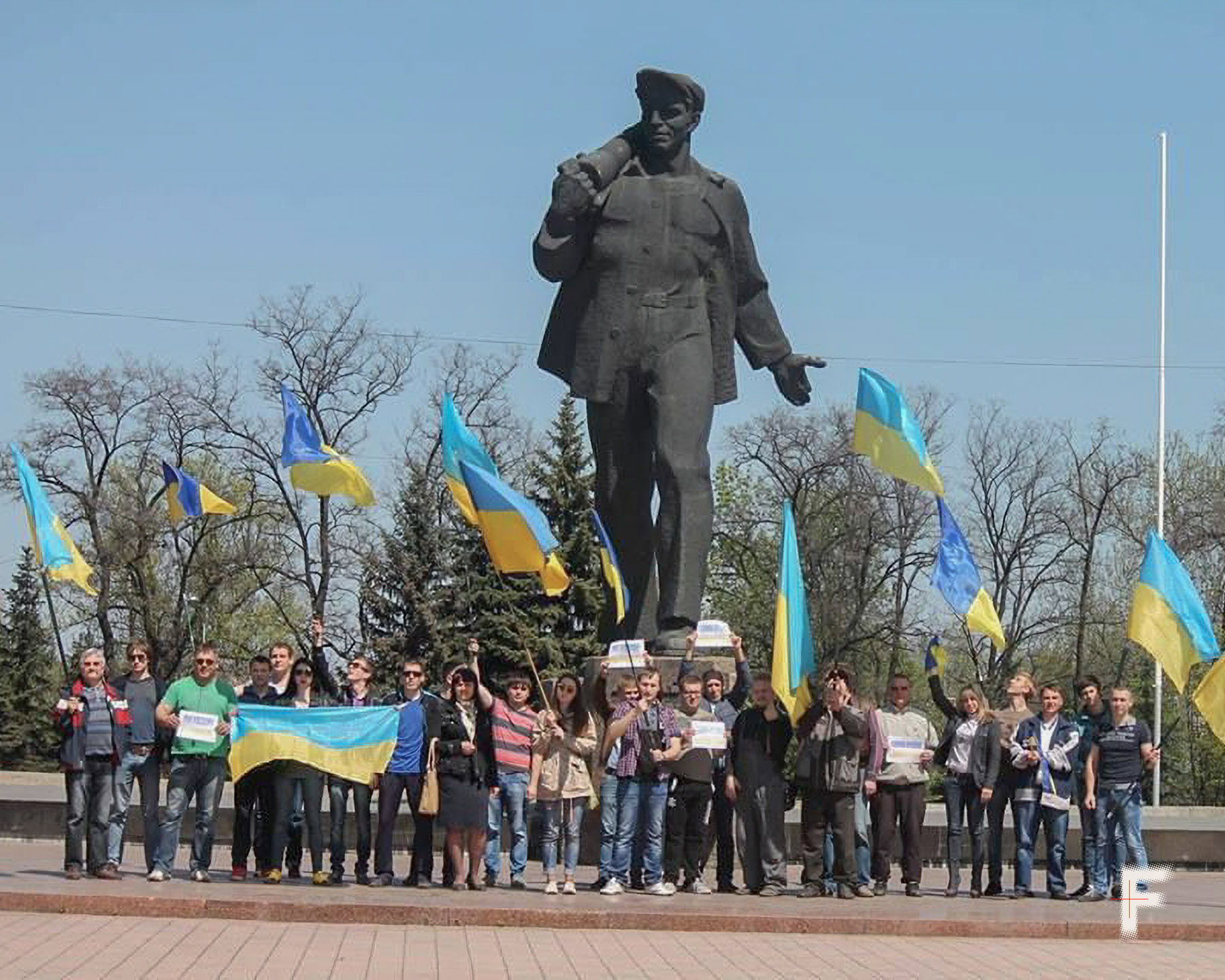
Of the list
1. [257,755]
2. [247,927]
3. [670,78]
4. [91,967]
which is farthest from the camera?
[670,78]

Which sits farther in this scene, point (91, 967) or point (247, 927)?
point (247, 927)

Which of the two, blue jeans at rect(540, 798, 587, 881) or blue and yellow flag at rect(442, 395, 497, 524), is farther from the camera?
blue and yellow flag at rect(442, 395, 497, 524)

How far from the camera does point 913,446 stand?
17016mm

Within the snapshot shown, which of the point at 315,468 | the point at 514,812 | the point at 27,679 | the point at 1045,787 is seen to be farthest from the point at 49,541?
the point at 27,679

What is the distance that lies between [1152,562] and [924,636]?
34653 millimetres

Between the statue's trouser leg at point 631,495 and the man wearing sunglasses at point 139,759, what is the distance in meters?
3.56

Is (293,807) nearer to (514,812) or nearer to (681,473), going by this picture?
(514,812)

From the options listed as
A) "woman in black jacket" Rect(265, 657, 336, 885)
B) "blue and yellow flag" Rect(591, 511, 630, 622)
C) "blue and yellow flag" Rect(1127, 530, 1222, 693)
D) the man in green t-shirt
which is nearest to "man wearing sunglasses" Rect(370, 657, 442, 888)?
"woman in black jacket" Rect(265, 657, 336, 885)

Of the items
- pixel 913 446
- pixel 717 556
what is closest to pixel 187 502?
pixel 913 446

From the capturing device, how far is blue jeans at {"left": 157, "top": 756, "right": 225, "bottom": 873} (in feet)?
48.0

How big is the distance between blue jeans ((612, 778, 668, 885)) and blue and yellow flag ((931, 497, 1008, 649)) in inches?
133

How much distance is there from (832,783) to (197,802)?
4.18 metres

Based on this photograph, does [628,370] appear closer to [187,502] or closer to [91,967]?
[187,502]

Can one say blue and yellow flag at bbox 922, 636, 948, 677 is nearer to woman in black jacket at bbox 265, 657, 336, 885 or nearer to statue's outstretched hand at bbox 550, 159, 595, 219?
statue's outstretched hand at bbox 550, 159, 595, 219
